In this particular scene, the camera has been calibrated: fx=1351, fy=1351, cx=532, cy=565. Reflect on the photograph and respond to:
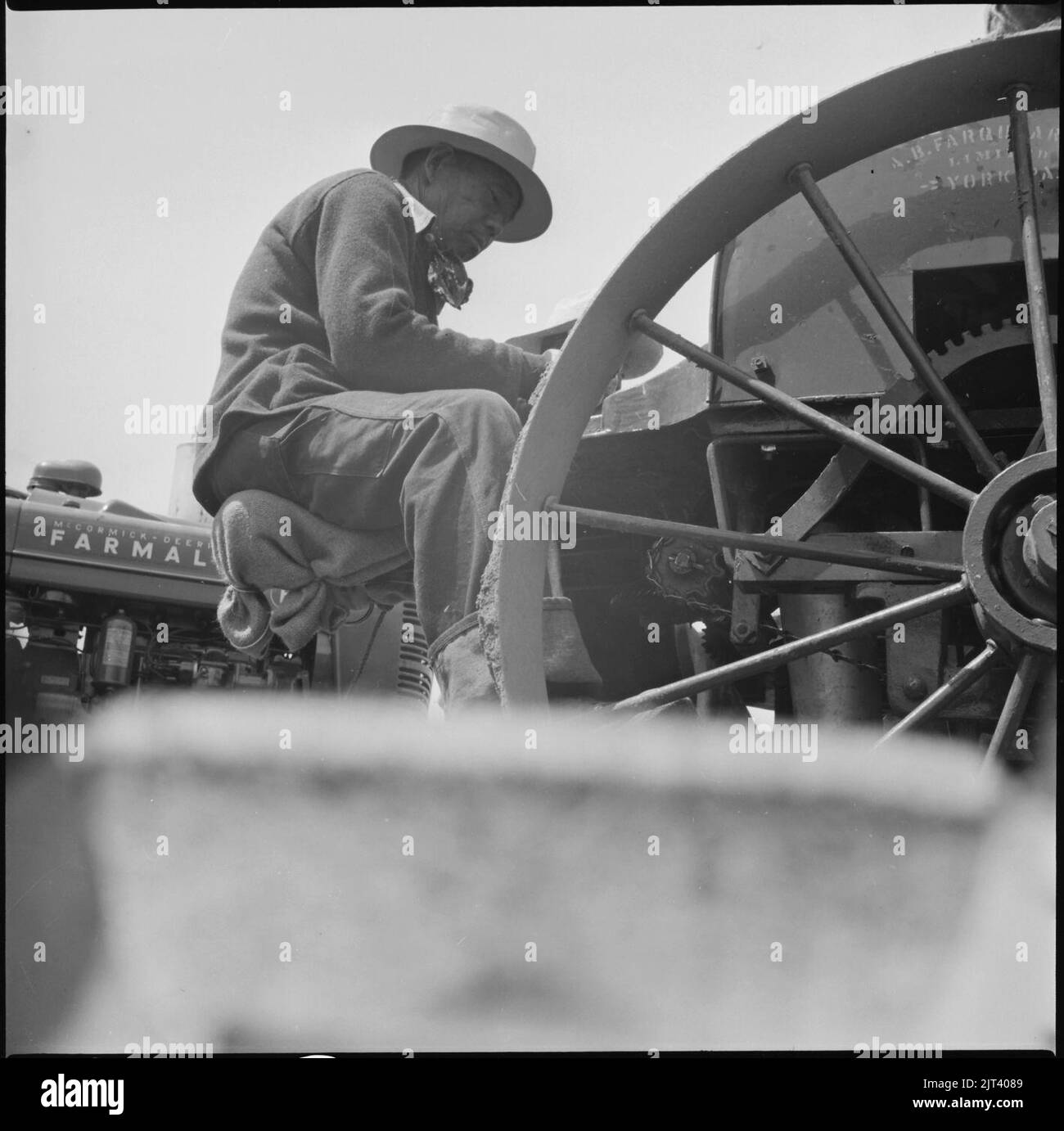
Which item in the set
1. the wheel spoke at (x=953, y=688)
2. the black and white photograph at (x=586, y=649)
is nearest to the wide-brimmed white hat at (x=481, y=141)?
the black and white photograph at (x=586, y=649)

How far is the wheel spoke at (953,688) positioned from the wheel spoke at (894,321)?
0.33m

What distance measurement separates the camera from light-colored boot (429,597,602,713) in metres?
2.70

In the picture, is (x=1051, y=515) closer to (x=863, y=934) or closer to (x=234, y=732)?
(x=863, y=934)

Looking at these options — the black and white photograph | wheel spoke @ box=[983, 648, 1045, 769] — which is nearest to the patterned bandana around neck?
the black and white photograph

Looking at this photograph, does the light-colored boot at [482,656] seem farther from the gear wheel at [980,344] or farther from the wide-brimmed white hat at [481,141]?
the wide-brimmed white hat at [481,141]

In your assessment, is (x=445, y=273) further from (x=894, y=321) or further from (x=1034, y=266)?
(x=1034, y=266)

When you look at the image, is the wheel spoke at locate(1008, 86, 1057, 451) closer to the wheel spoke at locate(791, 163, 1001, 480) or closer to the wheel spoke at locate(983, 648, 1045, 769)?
the wheel spoke at locate(791, 163, 1001, 480)

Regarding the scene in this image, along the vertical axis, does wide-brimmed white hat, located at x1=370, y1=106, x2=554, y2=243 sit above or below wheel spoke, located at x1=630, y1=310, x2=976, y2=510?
above

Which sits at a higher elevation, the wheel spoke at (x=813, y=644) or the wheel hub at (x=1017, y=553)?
the wheel hub at (x=1017, y=553)

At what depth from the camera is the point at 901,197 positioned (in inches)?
117

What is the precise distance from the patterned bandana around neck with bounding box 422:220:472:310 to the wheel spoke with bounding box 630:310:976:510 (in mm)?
700

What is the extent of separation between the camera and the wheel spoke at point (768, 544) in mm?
2484
